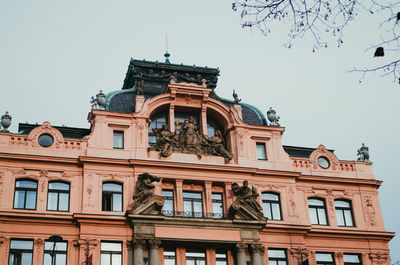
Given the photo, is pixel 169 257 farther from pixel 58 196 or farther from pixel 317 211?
pixel 317 211

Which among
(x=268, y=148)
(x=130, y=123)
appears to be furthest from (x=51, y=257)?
Result: (x=268, y=148)

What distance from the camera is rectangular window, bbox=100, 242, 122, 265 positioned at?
3319 cm

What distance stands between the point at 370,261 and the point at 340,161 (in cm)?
705

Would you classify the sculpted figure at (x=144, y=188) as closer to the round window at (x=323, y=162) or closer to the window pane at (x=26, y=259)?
the window pane at (x=26, y=259)

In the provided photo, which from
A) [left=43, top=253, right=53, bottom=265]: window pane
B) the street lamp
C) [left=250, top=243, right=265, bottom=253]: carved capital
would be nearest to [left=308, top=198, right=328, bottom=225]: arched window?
[left=250, top=243, right=265, bottom=253]: carved capital

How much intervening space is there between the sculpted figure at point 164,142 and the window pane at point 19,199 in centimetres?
837

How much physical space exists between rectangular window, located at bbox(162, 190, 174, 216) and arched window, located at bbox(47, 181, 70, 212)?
5.76m

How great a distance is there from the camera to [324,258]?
124ft

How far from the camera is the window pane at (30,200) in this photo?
3394 centimetres

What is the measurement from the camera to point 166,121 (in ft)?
129

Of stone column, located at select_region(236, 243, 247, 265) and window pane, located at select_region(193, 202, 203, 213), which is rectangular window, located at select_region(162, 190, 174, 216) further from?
stone column, located at select_region(236, 243, 247, 265)

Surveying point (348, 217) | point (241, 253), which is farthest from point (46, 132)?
point (348, 217)

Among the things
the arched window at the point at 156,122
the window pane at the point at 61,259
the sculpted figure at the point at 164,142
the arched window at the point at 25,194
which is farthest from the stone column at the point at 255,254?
the arched window at the point at 25,194

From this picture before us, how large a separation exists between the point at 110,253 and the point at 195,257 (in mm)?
4989
